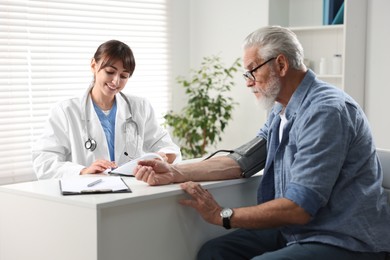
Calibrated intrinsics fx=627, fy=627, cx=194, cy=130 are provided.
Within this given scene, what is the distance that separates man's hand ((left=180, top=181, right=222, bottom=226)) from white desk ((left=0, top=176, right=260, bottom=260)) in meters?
0.03

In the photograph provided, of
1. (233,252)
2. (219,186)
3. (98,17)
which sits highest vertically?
(98,17)

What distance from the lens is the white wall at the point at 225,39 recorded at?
4684 mm

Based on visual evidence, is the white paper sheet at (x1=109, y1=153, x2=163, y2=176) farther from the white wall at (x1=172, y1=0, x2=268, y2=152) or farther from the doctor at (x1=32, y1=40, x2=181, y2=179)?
the white wall at (x1=172, y1=0, x2=268, y2=152)

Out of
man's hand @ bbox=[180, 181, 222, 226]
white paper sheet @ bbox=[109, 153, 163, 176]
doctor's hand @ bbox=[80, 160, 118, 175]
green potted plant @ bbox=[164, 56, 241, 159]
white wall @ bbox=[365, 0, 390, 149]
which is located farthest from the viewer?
green potted plant @ bbox=[164, 56, 241, 159]

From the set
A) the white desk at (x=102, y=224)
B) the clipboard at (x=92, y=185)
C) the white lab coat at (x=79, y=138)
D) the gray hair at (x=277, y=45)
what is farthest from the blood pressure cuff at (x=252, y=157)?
the white lab coat at (x=79, y=138)

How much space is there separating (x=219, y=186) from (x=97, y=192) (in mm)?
499

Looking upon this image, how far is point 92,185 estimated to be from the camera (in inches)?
87.6

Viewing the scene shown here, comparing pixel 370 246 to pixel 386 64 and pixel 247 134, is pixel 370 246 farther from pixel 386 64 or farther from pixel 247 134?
pixel 247 134

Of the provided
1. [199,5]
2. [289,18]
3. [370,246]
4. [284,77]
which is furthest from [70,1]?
[370,246]

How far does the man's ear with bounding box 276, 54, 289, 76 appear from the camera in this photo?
238 cm

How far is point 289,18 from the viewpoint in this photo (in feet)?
15.3

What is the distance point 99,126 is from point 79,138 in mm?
115

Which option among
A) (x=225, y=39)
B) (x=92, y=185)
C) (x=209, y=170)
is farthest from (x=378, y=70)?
(x=92, y=185)

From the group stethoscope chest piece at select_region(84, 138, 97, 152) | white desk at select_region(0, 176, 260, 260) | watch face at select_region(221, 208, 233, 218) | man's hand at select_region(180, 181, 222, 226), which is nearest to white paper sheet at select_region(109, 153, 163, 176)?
white desk at select_region(0, 176, 260, 260)
